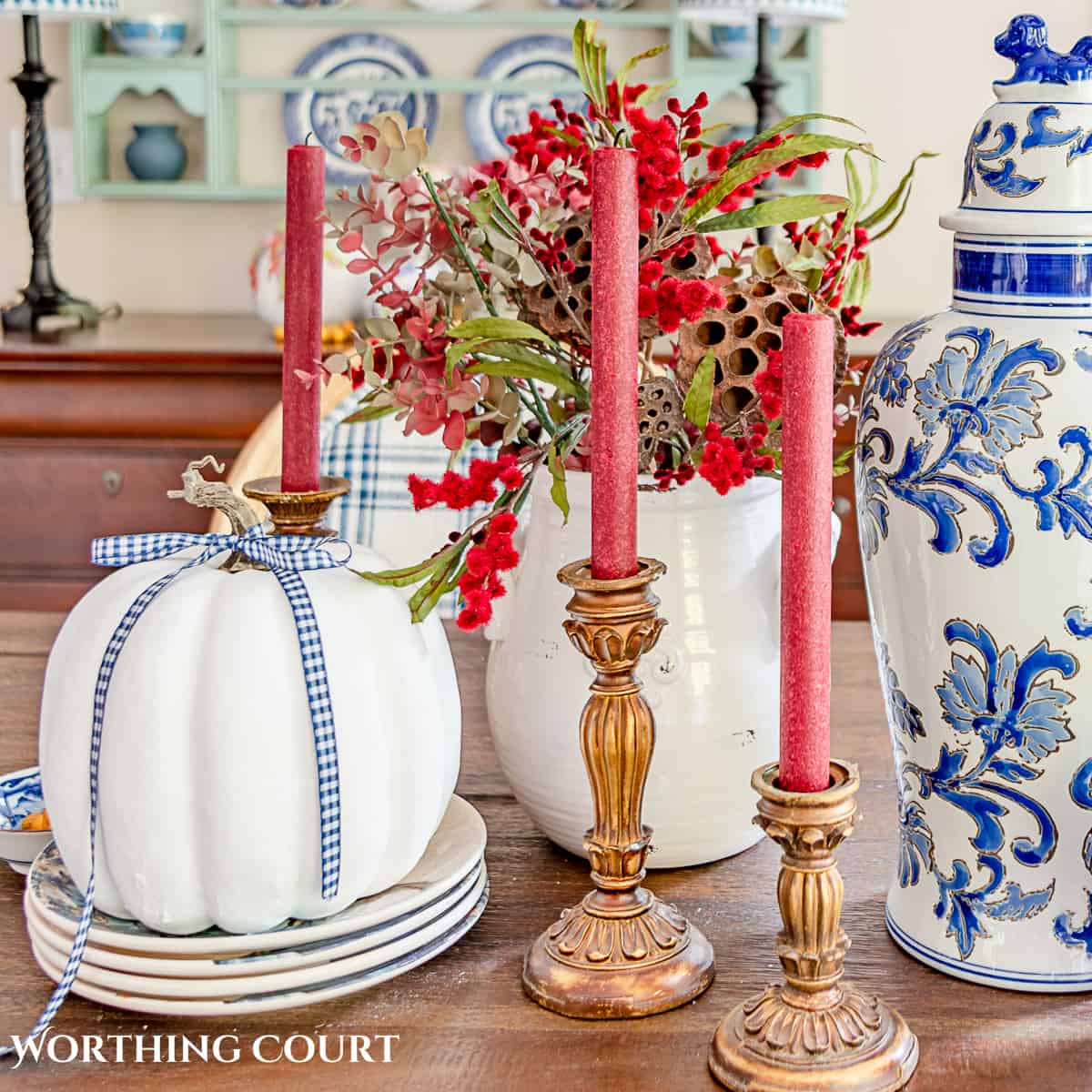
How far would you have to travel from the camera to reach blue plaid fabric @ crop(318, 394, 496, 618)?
5.49 feet

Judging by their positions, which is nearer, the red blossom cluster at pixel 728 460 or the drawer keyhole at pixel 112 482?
the red blossom cluster at pixel 728 460

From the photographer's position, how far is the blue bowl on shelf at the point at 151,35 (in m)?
2.82

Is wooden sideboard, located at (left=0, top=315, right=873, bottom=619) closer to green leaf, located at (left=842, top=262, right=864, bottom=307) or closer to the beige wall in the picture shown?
the beige wall

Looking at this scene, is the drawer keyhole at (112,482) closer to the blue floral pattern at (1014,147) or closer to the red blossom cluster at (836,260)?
the red blossom cluster at (836,260)

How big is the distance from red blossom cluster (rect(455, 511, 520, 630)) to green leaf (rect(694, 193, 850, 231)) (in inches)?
6.7

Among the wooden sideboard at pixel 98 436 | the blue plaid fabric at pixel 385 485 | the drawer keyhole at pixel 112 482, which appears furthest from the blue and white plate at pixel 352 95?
the blue plaid fabric at pixel 385 485

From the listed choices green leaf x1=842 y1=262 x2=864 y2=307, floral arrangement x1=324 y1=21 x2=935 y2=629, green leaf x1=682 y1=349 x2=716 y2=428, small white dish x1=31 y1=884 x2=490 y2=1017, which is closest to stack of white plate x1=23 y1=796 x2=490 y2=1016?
small white dish x1=31 y1=884 x2=490 y2=1017

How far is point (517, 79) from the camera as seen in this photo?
290cm

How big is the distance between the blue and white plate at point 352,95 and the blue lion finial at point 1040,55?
92.8 inches

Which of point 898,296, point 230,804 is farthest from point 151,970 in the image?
point 898,296

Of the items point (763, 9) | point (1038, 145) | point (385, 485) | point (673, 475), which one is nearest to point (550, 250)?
point (673, 475)

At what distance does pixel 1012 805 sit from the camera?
0.67 m

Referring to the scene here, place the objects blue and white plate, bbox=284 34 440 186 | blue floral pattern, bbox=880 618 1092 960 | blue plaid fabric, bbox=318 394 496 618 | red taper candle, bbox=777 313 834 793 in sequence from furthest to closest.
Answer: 1. blue and white plate, bbox=284 34 440 186
2. blue plaid fabric, bbox=318 394 496 618
3. blue floral pattern, bbox=880 618 1092 960
4. red taper candle, bbox=777 313 834 793

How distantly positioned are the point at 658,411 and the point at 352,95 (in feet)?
7.85
